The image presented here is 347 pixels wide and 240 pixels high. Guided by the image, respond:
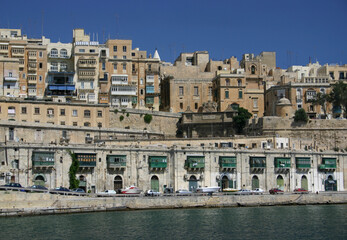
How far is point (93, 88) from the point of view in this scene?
268 feet

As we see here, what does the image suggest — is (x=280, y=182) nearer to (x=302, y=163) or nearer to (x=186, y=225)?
(x=302, y=163)

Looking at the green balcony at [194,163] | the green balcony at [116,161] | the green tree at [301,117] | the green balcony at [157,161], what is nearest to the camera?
the green balcony at [116,161]

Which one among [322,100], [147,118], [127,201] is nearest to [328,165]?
[322,100]

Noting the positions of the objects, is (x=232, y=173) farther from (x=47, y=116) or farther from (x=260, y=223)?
(x=47, y=116)

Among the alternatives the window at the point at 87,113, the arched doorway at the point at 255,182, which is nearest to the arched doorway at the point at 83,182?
the window at the point at 87,113

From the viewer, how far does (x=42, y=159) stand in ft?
186

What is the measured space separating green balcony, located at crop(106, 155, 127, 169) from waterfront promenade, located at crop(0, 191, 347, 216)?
6664 millimetres

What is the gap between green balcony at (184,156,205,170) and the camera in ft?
203

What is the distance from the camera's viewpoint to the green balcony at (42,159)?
185 ft

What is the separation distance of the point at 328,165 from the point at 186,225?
2778 centimetres

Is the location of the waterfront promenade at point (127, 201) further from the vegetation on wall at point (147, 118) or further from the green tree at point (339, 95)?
the vegetation on wall at point (147, 118)

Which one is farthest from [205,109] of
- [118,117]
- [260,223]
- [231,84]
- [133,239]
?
[133,239]

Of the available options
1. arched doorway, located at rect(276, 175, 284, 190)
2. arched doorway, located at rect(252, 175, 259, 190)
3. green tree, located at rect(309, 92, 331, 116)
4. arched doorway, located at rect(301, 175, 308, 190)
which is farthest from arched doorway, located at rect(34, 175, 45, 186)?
green tree, located at rect(309, 92, 331, 116)

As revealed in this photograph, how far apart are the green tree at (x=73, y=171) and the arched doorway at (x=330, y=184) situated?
91.3ft
